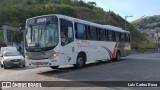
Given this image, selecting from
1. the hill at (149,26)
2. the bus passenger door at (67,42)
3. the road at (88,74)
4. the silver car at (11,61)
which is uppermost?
the hill at (149,26)

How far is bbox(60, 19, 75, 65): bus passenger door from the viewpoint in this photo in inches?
704

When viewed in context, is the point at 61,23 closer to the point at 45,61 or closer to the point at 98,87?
the point at 45,61

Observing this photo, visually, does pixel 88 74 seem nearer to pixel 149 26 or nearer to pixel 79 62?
pixel 79 62

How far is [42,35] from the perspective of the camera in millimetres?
17625

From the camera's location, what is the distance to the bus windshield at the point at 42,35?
17.4m

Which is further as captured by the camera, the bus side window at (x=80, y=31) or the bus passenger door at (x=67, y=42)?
the bus side window at (x=80, y=31)

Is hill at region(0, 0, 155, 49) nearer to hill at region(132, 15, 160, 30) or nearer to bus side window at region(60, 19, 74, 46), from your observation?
hill at region(132, 15, 160, 30)

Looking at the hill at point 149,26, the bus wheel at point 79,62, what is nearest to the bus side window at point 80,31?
the bus wheel at point 79,62

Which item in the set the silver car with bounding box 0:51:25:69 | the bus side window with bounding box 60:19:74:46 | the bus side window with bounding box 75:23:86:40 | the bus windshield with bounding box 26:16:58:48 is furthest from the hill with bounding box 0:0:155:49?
the bus windshield with bounding box 26:16:58:48

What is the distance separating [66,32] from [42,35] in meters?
1.51

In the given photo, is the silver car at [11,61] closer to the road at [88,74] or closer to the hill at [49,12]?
the road at [88,74]

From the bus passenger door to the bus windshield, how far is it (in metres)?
0.51

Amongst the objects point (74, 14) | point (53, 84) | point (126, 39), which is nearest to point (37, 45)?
point (53, 84)

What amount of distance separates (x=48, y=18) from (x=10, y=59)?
682 cm
